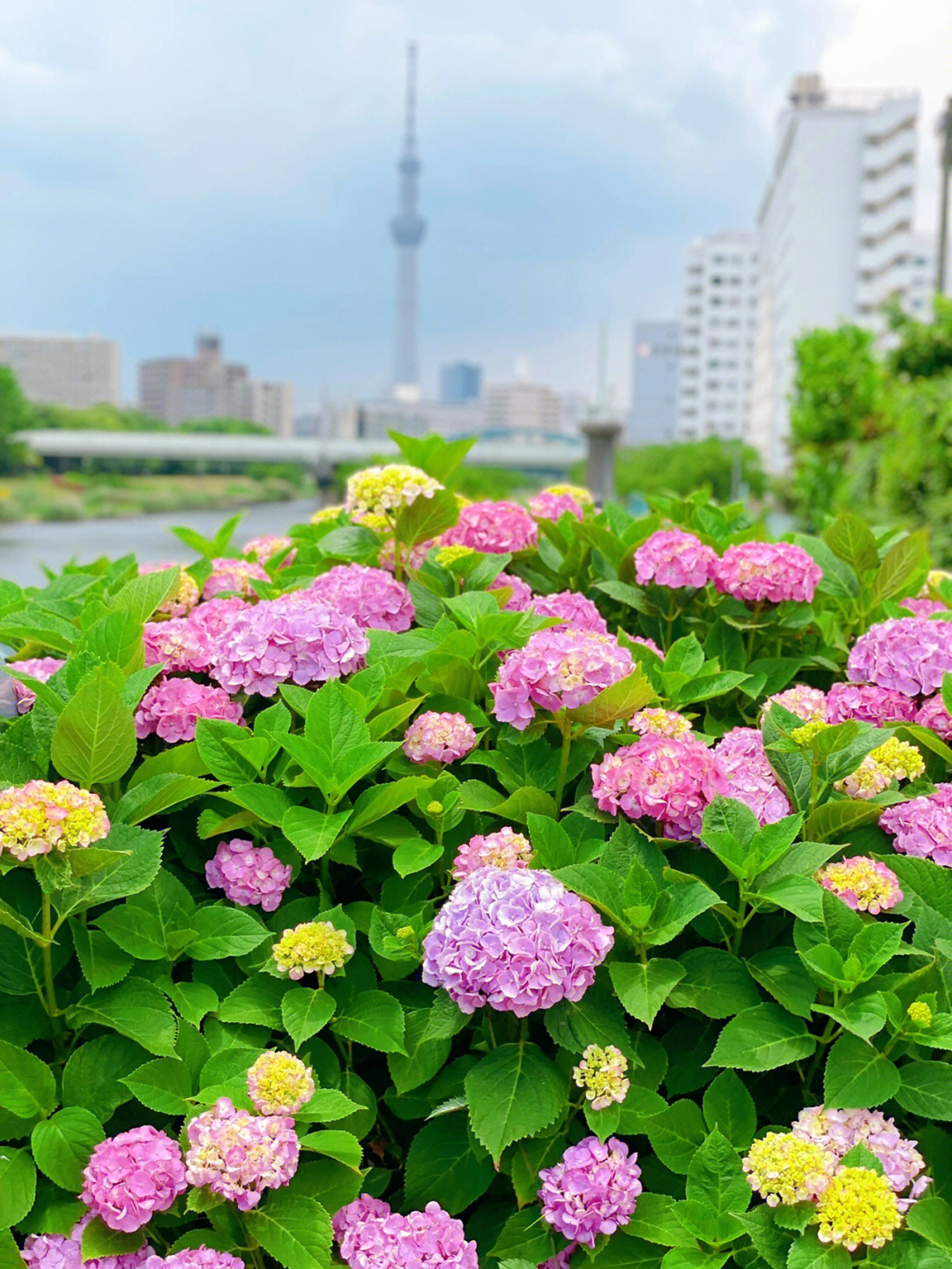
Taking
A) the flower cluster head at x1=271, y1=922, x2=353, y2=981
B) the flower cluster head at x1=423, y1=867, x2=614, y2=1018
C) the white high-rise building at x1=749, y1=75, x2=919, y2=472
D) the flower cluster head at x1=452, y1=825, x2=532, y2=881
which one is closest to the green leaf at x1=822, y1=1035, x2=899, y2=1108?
the flower cluster head at x1=423, y1=867, x2=614, y2=1018

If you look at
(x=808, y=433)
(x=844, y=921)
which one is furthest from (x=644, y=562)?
(x=808, y=433)

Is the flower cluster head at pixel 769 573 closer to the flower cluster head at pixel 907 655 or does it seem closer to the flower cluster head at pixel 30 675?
the flower cluster head at pixel 907 655

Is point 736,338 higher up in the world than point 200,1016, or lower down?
higher up

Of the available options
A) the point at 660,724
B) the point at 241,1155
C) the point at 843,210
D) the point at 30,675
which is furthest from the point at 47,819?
the point at 843,210

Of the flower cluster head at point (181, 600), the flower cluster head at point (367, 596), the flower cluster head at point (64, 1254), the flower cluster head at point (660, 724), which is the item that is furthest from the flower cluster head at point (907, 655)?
the flower cluster head at point (64, 1254)

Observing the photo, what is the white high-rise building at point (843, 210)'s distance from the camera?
191 feet

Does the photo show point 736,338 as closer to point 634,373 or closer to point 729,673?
point 634,373

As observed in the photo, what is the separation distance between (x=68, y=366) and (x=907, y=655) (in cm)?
10337

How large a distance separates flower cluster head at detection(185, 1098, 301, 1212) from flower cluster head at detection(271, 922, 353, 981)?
0.17 metres

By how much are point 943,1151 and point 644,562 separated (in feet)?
3.06

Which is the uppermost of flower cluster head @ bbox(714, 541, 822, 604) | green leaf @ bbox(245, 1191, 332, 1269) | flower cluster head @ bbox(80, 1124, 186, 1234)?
flower cluster head @ bbox(714, 541, 822, 604)

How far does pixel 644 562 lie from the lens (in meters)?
1.77

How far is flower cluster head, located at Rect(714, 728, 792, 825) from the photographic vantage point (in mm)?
1363

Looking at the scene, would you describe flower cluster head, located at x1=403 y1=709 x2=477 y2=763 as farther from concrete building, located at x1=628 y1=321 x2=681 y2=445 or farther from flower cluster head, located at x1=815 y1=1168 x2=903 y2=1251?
concrete building, located at x1=628 y1=321 x2=681 y2=445
